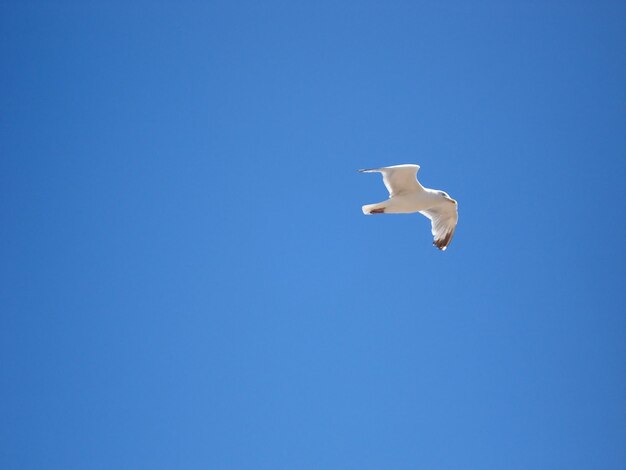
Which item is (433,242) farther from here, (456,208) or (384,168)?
(384,168)

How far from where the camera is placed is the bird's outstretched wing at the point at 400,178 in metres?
15.7

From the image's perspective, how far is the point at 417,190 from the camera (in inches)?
630

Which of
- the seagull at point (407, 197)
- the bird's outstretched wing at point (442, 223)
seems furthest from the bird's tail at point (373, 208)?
the bird's outstretched wing at point (442, 223)

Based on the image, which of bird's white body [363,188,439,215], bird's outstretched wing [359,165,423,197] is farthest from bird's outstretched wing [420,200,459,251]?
bird's outstretched wing [359,165,423,197]

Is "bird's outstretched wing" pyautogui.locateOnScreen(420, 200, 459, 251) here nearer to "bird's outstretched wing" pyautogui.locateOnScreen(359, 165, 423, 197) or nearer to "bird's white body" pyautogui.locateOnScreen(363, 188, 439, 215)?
"bird's white body" pyautogui.locateOnScreen(363, 188, 439, 215)

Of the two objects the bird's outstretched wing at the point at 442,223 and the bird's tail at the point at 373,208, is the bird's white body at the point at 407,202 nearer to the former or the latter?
the bird's tail at the point at 373,208

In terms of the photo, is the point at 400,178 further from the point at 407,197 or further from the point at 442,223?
the point at 442,223

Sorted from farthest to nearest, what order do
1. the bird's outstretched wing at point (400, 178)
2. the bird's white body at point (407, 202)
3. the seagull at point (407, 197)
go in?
the bird's white body at point (407, 202) < the seagull at point (407, 197) < the bird's outstretched wing at point (400, 178)

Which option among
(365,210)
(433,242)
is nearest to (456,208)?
(433,242)

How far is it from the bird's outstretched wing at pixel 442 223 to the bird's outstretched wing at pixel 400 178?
856 millimetres

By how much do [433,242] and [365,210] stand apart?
168 centimetres

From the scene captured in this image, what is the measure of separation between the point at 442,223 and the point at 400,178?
5.11 feet

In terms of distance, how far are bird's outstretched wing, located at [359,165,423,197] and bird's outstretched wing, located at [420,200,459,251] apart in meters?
0.86

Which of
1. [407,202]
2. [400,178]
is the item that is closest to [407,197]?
[407,202]
